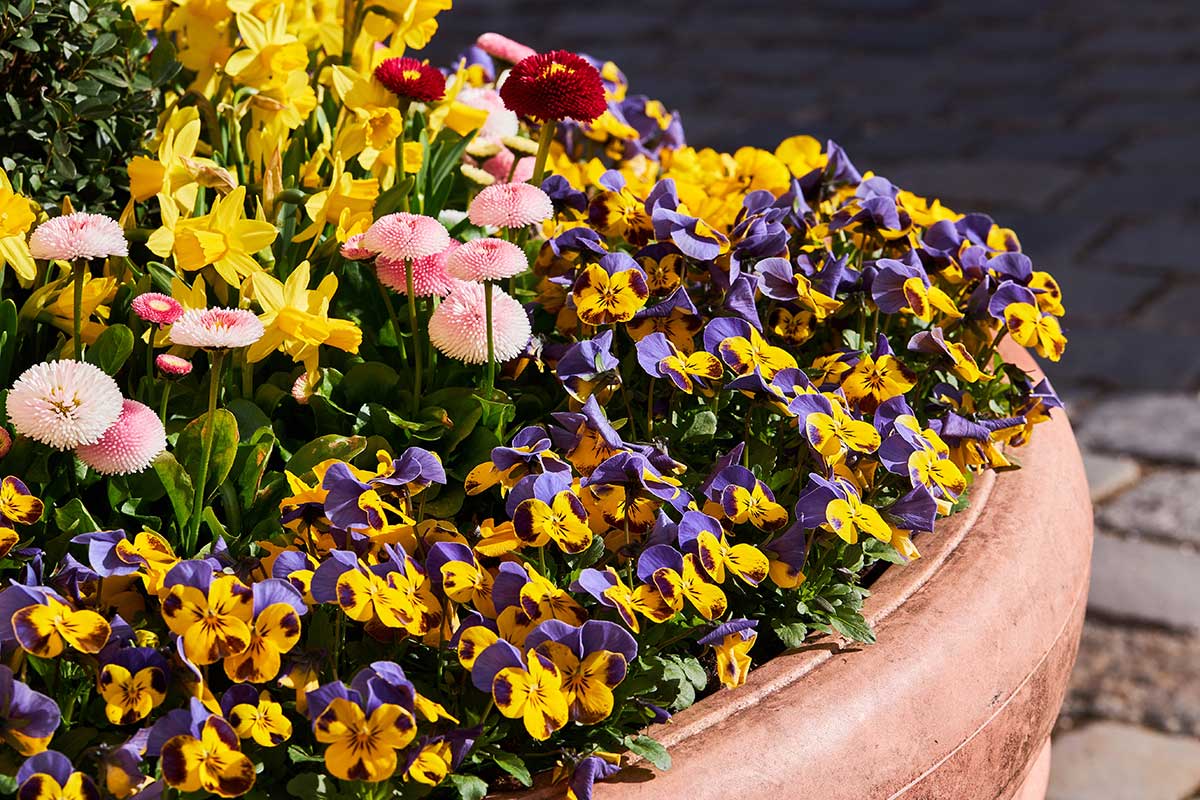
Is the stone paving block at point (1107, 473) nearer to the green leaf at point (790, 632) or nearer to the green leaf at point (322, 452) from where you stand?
the green leaf at point (790, 632)

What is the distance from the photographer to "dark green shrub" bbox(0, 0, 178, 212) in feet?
3.93

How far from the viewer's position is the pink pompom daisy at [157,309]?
37.6 inches

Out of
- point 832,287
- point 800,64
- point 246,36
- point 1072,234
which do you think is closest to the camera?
point 832,287

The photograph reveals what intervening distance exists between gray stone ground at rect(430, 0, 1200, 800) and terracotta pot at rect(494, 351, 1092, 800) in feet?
3.33

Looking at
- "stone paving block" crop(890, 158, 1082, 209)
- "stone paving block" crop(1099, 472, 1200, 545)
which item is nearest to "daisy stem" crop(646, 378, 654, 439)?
"stone paving block" crop(1099, 472, 1200, 545)

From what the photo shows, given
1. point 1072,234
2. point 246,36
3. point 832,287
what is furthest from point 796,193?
point 1072,234

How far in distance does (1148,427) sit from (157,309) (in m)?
2.33

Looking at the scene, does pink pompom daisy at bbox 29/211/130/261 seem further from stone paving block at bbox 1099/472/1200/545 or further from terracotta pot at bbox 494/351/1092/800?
stone paving block at bbox 1099/472/1200/545

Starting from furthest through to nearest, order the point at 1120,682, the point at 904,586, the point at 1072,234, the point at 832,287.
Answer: the point at 1072,234 → the point at 1120,682 → the point at 832,287 → the point at 904,586

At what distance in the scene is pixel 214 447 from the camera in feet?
3.19

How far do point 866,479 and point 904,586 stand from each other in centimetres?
9

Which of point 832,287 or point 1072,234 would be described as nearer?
point 832,287

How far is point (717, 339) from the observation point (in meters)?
1.06

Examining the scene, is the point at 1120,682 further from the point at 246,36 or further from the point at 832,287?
Result: the point at 246,36
